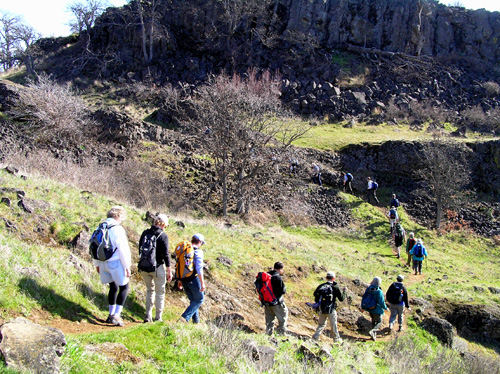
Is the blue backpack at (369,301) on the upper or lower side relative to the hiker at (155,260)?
lower

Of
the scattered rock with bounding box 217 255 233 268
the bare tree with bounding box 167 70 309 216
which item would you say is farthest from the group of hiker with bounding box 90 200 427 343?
the bare tree with bounding box 167 70 309 216

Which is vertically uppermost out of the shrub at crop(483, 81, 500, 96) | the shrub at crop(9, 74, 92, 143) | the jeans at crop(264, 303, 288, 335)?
the shrub at crop(483, 81, 500, 96)

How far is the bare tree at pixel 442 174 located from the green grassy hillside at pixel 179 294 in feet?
22.3

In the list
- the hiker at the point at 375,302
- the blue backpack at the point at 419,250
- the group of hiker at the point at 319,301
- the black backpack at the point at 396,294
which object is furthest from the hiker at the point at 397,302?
the blue backpack at the point at 419,250

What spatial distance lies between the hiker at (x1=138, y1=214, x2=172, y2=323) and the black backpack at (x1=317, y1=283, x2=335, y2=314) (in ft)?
10.3

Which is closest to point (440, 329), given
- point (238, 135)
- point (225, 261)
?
point (225, 261)

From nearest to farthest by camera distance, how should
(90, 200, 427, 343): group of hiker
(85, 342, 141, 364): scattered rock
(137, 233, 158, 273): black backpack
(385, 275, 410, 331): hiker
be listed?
(85, 342, 141, 364): scattered rock → (90, 200, 427, 343): group of hiker → (137, 233, 158, 273): black backpack → (385, 275, 410, 331): hiker

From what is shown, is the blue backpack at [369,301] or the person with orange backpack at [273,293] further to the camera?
the blue backpack at [369,301]

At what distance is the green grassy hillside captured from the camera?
15.0ft

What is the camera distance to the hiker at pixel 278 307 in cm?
665

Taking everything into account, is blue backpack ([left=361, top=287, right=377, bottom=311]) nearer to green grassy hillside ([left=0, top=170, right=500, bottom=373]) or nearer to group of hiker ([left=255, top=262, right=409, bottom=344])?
group of hiker ([left=255, top=262, right=409, bottom=344])

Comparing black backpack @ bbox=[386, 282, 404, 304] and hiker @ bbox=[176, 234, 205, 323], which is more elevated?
hiker @ bbox=[176, 234, 205, 323]

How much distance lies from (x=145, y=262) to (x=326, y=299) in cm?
366

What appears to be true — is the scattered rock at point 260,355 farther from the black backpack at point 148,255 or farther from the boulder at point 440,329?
the boulder at point 440,329
